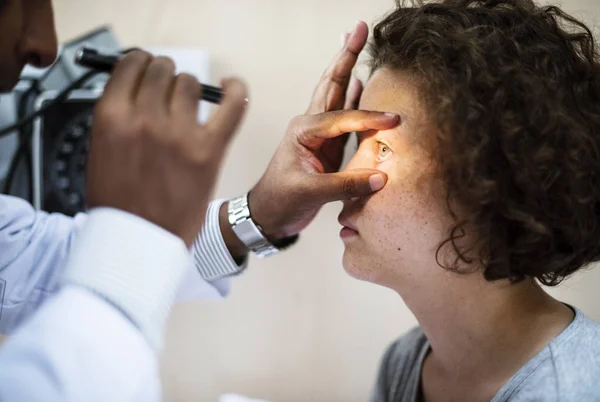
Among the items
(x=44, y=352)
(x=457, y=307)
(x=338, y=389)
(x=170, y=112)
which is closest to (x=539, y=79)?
(x=457, y=307)

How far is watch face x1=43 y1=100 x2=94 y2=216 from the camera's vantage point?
3.97 feet

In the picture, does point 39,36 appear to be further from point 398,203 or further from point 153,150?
point 398,203

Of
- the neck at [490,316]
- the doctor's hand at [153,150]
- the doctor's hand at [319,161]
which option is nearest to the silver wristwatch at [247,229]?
the doctor's hand at [319,161]

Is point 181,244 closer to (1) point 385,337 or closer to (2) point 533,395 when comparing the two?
(2) point 533,395

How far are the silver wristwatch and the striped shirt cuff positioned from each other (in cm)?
3

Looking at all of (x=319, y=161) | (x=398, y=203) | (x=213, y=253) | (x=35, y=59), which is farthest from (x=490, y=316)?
(x=35, y=59)

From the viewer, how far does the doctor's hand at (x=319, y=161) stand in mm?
770

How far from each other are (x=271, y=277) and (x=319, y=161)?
0.38 meters

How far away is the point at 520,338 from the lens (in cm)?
80

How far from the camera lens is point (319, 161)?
37.2 inches

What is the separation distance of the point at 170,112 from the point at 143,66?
7 cm

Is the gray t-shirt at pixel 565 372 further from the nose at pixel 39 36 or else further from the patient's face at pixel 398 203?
the nose at pixel 39 36

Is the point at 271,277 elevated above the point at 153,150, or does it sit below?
below

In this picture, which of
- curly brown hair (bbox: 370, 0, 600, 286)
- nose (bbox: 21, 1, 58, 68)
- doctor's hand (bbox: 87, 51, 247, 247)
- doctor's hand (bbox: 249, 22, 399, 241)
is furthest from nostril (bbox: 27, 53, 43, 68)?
curly brown hair (bbox: 370, 0, 600, 286)
